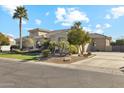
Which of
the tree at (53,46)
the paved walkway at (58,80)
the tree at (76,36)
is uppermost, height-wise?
the tree at (76,36)

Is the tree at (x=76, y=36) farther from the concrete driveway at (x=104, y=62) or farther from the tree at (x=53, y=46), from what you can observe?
the concrete driveway at (x=104, y=62)

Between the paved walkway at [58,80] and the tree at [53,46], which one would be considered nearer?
the paved walkway at [58,80]

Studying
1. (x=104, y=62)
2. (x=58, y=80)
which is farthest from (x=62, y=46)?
(x=58, y=80)

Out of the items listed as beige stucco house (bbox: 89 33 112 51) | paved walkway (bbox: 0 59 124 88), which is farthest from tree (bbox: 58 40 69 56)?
beige stucco house (bbox: 89 33 112 51)

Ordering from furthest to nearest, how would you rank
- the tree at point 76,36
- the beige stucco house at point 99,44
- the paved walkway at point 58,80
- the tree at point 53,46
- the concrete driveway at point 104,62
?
the beige stucco house at point 99,44
the tree at point 53,46
the tree at point 76,36
the concrete driveway at point 104,62
the paved walkway at point 58,80

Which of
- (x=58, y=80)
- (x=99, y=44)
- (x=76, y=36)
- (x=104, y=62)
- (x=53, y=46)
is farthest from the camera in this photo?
(x=99, y=44)

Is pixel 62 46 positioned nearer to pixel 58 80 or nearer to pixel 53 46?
pixel 53 46

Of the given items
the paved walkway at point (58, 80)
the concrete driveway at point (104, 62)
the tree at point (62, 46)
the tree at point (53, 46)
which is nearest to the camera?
the paved walkway at point (58, 80)

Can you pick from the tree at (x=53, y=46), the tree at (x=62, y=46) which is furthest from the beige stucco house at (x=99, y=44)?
the tree at (x=53, y=46)

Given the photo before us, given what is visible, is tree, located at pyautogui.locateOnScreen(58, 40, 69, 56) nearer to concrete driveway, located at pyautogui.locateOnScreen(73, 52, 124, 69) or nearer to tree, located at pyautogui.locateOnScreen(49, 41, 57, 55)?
tree, located at pyautogui.locateOnScreen(49, 41, 57, 55)
